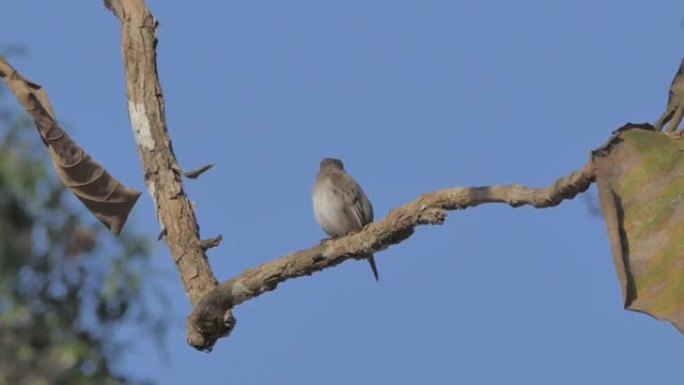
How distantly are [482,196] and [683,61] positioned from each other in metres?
0.85

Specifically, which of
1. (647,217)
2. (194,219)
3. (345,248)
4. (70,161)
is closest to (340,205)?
(194,219)

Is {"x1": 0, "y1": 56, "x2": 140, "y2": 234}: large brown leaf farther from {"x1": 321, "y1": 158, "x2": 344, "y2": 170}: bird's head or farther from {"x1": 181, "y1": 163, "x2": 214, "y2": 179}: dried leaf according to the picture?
{"x1": 321, "y1": 158, "x2": 344, "y2": 170}: bird's head

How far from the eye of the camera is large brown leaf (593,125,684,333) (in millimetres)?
1562

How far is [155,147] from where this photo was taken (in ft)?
13.8

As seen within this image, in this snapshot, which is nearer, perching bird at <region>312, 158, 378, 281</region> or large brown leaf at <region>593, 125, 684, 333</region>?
large brown leaf at <region>593, 125, 684, 333</region>

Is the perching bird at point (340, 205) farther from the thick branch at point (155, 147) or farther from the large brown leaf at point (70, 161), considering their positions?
the large brown leaf at point (70, 161)

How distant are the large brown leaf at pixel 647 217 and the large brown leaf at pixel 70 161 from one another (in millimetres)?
1820

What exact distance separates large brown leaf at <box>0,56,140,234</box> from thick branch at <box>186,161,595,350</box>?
613mm

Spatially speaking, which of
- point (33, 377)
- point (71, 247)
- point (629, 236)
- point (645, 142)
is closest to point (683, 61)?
point (645, 142)

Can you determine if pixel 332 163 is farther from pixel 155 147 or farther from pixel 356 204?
pixel 155 147

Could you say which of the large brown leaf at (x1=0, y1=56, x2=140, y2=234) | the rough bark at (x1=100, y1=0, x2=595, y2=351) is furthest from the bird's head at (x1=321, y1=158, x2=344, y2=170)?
the large brown leaf at (x1=0, y1=56, x2=140, y2=234)

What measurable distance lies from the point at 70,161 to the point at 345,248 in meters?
0.86

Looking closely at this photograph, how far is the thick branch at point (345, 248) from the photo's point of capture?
2.67m

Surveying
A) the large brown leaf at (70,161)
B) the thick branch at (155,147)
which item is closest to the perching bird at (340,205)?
the thick branch at (155,147)
